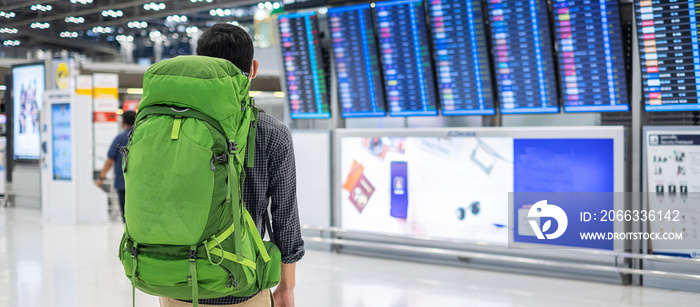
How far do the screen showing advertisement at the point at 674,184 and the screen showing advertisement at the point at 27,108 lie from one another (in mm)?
10677

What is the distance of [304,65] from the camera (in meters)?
7.71

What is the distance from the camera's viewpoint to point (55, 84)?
12.5 m

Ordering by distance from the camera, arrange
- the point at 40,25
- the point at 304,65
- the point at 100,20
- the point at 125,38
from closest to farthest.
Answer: the point at 304,65
the point at 40,25
the point at 100,20
the point at 125,38

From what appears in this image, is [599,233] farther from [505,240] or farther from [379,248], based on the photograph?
[379,248]

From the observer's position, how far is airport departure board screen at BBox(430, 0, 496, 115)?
6.50 meters

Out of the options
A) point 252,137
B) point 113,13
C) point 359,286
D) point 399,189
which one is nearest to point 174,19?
point 113,13

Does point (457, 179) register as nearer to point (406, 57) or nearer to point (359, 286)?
point (406, 57)

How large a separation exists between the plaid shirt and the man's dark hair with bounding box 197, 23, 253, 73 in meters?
0.17

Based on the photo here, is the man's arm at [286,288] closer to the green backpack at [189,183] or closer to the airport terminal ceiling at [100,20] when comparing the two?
the green backpack at [189,183]

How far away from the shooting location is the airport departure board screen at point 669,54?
549cm

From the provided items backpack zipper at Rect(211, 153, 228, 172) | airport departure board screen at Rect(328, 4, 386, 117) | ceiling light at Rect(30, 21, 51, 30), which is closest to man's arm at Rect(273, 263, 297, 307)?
backpack zipper at Rect(211, 153, 228, 172)

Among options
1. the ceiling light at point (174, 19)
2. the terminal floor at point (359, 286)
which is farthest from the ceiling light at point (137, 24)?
the terminal floor at point (359, 286)

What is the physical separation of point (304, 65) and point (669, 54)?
3.62 meters

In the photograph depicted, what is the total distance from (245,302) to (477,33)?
4.91 meters
